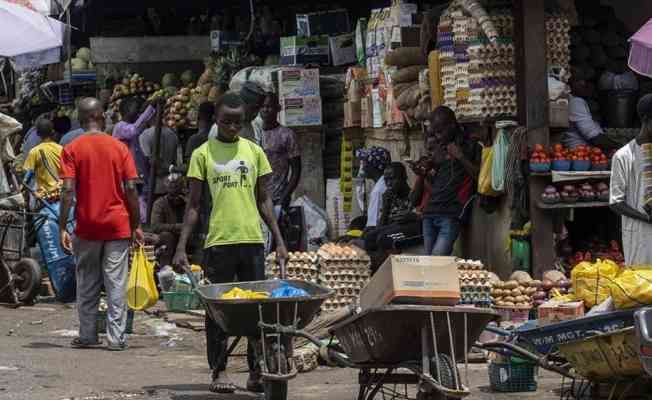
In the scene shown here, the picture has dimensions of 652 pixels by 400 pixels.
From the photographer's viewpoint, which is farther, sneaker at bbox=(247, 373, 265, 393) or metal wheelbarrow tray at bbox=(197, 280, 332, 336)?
sneaker at bbox=(247, 373, 265, 393)

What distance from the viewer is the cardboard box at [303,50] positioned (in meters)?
16.7

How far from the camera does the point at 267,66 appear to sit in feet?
56.3

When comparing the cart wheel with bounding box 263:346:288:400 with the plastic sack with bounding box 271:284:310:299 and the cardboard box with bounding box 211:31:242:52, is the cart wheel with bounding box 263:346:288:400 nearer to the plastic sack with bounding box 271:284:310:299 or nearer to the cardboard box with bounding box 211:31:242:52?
the plastic sack with bounding box 271:284:310:299

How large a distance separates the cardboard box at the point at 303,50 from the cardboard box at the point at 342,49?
0.13 meters

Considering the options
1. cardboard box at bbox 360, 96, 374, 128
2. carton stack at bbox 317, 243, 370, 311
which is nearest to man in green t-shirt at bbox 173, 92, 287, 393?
carton stack at bbox 317, 243, 370, 311

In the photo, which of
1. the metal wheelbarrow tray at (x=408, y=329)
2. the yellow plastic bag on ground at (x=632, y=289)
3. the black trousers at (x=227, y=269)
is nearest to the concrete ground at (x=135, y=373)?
the black trousers at (x=227, y=269)

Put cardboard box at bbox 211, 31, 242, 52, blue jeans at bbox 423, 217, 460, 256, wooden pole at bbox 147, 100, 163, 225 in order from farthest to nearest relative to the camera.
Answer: cardboard box at bbox 211, 31, 242, 52, wooden pole at bbox 147, 100, 163, 225, blue jeans at bbox 423, 217, 460, 256

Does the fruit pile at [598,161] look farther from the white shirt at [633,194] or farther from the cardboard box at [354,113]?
the cardboard box at [354,113]

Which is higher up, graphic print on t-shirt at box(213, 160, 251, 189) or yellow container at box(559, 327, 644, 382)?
graphic print on t-shirt at box(213, 160, 251, 189)

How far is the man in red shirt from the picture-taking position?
445 inches

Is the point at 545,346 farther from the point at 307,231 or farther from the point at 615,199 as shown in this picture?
the point at 307,231

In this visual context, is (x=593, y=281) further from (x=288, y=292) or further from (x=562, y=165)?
(x=562, y=165)

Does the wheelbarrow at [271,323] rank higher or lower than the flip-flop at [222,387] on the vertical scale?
higher

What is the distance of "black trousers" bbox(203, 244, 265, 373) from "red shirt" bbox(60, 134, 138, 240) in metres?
2.15
